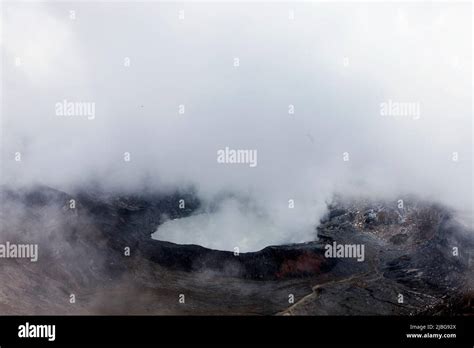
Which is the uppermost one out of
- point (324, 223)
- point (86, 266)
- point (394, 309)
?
point (324, 223)

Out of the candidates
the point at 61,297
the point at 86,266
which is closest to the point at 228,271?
the point at 86,266

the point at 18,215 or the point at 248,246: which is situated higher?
the point at 18,215

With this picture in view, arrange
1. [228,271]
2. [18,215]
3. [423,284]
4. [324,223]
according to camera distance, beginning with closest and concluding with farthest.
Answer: [423,284] → [18,215] → [228,271] → [324,223]

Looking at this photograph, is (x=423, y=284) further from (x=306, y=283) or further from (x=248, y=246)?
(x=248, y=246)

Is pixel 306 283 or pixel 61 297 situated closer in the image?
pixel 61 297
